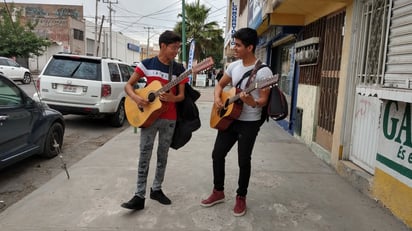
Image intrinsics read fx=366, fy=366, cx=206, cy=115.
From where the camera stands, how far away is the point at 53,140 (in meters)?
5.80

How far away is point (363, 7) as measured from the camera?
4.76 metres

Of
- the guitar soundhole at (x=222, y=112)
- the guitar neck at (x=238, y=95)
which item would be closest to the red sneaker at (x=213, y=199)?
the guitar soundhole at (x=222, y=112)

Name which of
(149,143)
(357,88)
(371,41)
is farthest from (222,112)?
(371,41)

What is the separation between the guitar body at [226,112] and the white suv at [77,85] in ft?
16.2

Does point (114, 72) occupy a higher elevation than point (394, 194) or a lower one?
higher

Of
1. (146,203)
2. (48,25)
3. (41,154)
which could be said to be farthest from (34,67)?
(146,203)

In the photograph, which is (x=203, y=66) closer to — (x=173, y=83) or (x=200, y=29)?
(x=173, y=83)

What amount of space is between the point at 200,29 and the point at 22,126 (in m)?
28.2

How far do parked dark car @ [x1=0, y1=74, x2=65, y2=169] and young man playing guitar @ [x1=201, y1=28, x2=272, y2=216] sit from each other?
263 centimetres

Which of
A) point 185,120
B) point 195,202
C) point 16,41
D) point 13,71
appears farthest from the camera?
point 16,41

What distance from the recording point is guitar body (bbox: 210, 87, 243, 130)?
3.42 meters

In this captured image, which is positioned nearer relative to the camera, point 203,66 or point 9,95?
point 203,66

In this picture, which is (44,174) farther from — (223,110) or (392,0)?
(392,0)

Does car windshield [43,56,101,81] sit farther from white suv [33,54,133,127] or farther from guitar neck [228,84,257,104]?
guitar neck [228,84,257,104]
